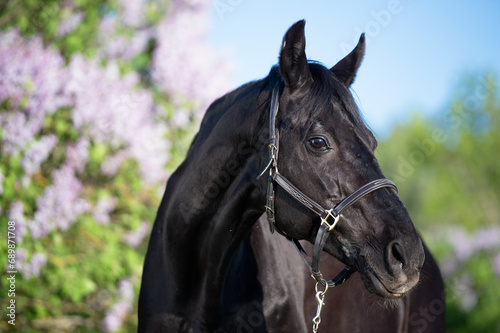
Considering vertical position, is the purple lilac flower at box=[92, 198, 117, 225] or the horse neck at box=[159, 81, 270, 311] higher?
the purple lilac flower at box=[92, 198, 117, 225]

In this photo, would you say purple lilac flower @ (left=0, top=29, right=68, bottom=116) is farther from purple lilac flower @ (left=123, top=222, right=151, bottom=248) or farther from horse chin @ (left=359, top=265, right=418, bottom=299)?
horse chin @ (left=359, top=265, right=418, bottom=299)

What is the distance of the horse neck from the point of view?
7.72ft

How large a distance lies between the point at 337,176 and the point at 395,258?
0.41 meters

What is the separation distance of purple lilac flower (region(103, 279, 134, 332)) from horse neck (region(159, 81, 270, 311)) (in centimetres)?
265

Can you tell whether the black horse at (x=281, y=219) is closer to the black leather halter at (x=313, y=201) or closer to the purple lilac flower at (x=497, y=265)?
the black leather halter at (x=313, y=201)

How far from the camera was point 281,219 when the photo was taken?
2.21m

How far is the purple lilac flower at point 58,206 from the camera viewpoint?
434cm

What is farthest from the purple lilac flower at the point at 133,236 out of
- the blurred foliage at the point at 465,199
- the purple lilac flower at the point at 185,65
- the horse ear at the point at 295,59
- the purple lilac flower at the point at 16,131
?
the blurred foliage at the point at 465,199

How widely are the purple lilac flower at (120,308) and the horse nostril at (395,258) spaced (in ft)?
12.1

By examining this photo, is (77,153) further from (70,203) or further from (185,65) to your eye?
(185,65)

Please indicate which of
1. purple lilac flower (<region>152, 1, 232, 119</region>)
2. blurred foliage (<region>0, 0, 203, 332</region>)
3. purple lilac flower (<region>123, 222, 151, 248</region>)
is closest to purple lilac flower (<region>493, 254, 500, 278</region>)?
purple lilac flower (<region>152, 1, 232, 119</region>)

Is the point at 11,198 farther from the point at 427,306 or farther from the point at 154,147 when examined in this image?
the point at 427,306

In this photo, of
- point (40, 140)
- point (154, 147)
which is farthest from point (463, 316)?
point (40, 140)

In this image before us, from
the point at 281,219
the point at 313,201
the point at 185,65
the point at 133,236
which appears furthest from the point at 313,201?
the point at 185,65
